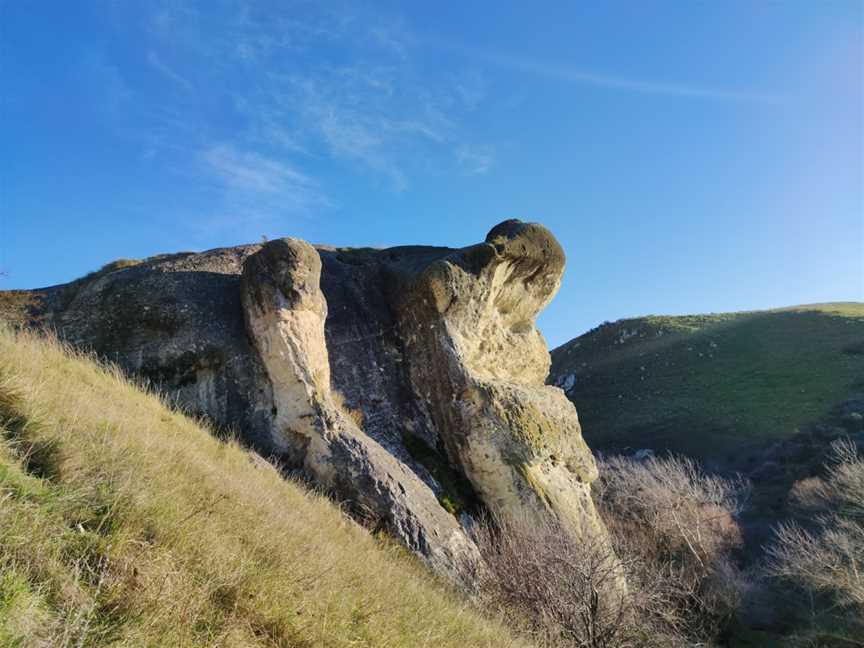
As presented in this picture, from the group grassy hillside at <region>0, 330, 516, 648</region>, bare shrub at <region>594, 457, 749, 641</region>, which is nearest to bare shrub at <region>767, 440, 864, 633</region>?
bare shrub at <region>594, 457, 749, 641</region>

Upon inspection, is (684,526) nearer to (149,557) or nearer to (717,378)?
(149,557)

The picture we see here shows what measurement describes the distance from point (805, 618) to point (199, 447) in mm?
22100

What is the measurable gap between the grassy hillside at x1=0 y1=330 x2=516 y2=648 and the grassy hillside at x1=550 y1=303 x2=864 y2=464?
3482 centimetres

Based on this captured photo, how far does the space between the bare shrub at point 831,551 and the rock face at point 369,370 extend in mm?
11635

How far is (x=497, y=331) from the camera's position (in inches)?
571

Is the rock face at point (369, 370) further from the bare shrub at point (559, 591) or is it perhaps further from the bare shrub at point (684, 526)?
the bare shrub at point (684, 526)

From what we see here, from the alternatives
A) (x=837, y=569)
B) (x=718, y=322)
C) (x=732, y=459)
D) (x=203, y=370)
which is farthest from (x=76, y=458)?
(x=718, y=322)

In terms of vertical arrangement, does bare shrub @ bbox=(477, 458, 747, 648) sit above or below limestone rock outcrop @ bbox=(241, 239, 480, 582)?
below

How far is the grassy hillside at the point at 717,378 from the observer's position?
36062mm

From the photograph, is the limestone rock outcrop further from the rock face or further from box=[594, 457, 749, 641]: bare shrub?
box=[594, 457, 749, 641]: bare shrub

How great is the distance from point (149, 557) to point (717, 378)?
48.4 m

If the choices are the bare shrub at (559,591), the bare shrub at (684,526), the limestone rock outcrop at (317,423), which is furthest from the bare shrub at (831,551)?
the limestone rock outcrop at (317,423)

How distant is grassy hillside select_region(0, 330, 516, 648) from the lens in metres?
2.71

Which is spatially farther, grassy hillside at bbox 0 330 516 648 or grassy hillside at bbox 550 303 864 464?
grassy hillside at bbox 550 303 864 464
